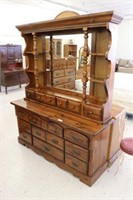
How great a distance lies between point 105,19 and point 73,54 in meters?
1.03

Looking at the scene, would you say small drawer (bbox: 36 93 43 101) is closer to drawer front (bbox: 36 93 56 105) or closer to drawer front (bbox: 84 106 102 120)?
drawer front (bbox: 36 93 56 105)

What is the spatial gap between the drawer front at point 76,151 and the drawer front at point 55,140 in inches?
3.1

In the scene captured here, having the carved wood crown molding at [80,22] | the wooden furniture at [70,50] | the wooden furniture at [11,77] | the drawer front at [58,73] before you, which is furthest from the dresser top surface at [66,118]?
the wooden furniture at [11,77]

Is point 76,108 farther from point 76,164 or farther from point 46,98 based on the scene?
point 76,164

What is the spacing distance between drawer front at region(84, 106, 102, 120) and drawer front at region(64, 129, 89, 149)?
9.9 inches

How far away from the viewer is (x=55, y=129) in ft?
6.66

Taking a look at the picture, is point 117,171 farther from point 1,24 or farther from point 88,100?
point 1,24

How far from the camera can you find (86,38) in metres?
1.71

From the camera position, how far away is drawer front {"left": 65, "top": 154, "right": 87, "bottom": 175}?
189 cm

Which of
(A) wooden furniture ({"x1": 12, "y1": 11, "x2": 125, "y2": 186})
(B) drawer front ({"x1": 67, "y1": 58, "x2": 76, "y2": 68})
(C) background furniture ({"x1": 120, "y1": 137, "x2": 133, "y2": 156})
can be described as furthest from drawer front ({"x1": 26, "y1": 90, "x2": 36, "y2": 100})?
(C) background furniture ({"x1": 120, "y1": 137, "x2": 133, "y2": 156})

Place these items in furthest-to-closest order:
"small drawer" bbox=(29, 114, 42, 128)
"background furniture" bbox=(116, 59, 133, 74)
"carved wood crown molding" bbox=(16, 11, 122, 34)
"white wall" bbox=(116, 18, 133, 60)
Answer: "white wall" bbox=(116, 18, 133, 60), "background furniture" bbox=(116, 59, 133, 74), "small drawer" bbox=(29, 114, 42, 128), "carved wood crown molding" bbox=(16, 11, 122, 34)

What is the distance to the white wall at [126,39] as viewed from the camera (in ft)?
25.6

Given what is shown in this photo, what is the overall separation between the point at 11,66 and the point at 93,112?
4382mm

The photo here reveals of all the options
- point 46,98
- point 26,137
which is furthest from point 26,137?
point 46,98
